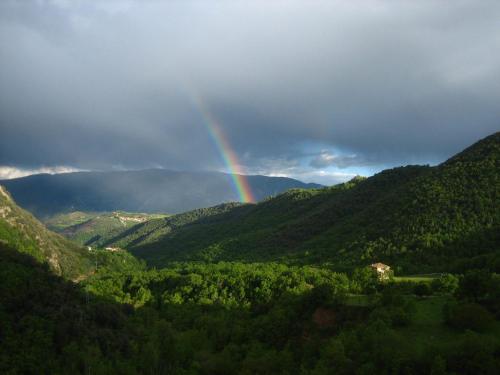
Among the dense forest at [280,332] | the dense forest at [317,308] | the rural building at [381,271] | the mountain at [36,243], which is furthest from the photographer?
the mountain at [36,243]

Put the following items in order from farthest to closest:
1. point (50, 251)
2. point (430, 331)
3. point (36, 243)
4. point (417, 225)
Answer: point (50, 251) → point (36, 243) → point (417, 225) → point (430, 331)

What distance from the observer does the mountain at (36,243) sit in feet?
466

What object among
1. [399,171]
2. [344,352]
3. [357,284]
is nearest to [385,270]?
[357,284]

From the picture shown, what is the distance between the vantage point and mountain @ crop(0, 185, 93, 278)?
14212 cm

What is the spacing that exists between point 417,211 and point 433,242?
20.6 metres

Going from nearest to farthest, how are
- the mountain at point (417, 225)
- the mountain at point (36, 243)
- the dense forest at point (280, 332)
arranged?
the dense forest at point (280, 332), the mountain at point (417, 225), the mountain at point (36, 243)

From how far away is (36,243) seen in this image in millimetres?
152250

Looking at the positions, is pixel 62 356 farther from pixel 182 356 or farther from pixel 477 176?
pixel 477 176

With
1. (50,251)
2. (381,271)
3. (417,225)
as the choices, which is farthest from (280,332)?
(50,251)

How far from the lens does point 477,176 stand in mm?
105750

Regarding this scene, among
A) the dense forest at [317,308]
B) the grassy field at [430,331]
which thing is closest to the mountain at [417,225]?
the dense forest at [317,308]

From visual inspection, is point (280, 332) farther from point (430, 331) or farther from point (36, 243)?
point (36, 243)

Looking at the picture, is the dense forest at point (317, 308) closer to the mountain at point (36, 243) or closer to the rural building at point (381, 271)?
the rural building at point (381, 271)

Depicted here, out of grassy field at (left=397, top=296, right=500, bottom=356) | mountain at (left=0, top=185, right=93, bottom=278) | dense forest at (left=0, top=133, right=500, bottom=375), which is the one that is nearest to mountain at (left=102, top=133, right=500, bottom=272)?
dense forest at (left=0, top=133, right=500, bottom=375)
